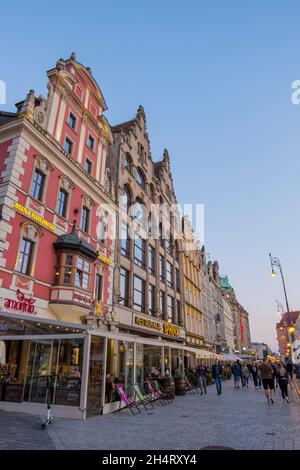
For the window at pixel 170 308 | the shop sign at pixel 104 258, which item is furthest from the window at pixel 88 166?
the window at pixel 170 308

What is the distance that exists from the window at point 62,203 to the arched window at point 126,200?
7.12 m

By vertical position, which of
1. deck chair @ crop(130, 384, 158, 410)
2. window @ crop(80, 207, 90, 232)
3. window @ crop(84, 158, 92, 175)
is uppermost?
window @ crop(84, 158, 92, 175)

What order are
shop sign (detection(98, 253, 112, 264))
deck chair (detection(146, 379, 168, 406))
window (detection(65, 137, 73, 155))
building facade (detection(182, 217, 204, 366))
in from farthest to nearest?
building facade (detection(182, 217, 204, 366)) → shop sign (detection(98, 253, 112, 264)) → window (detection(65, 137, 73, 155)) → deck chair (detection(146, 379, 168, 406))

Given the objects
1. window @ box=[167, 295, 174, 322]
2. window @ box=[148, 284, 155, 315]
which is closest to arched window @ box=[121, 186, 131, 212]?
window @ box=[148, 284, 155, 315]

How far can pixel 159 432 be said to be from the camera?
27.5 feet

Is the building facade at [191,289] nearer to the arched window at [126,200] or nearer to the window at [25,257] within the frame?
the arched window at [126,200]

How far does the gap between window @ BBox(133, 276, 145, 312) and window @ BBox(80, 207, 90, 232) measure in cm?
764

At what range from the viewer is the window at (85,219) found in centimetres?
1989

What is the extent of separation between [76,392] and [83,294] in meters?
6.59

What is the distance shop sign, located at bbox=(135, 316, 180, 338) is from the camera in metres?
25.0

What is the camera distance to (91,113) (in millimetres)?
22641

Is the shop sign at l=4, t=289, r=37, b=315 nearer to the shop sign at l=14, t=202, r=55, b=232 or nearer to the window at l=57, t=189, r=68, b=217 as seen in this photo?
the shop sign at l=14, t=202, r=55, b=232

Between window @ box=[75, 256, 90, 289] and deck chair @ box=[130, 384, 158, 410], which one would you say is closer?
deck chair @ box=[130, 384, 158, 410]

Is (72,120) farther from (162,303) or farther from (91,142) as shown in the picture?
(162,303)
